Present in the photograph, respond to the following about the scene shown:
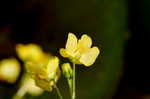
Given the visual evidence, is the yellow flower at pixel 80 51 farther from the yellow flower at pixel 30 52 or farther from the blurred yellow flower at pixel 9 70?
the blurred yellow flower at pixel 9 70

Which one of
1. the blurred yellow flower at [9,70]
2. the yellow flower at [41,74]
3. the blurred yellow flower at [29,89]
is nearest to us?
the yellow flower at [41,74]

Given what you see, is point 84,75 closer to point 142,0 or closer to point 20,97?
point 20,97

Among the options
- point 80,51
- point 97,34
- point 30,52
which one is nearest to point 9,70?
point 30,52

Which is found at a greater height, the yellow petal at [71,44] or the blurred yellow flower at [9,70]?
the yellow petal at [71,44]

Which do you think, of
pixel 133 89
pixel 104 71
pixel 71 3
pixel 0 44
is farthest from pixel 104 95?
pixel 0 44

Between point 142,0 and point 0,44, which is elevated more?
point 142,0

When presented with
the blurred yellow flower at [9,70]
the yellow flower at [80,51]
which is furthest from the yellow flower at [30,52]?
the yellow flower at [80,51]

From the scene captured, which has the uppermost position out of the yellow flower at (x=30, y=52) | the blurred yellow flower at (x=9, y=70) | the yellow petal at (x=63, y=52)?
the yellow petal at (x=63, y=52)
